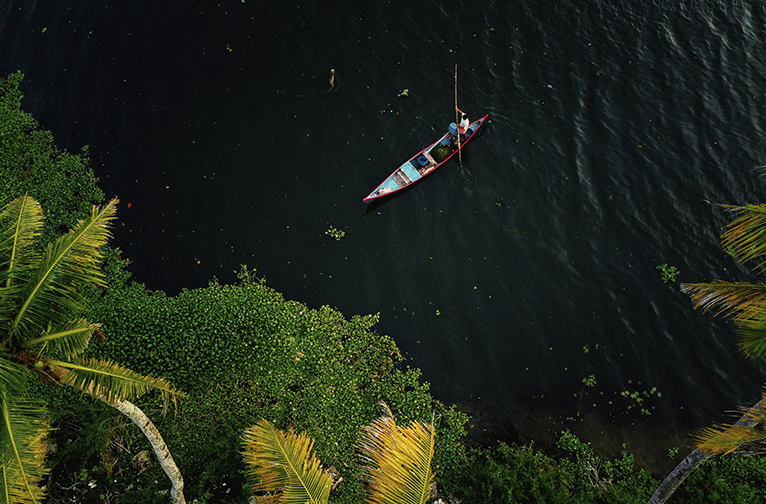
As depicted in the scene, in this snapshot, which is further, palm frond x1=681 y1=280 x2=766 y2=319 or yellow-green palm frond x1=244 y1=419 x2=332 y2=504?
palm frond x1=681 y1=280 x2=766 y2=319

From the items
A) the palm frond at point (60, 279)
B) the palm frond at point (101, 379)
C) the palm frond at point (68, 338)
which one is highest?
the palm frond at point (60, 279)

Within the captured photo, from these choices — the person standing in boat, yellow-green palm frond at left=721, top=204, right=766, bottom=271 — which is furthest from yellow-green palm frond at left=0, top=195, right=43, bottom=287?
the person standing in boat

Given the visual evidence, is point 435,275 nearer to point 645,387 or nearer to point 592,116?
point 645,387

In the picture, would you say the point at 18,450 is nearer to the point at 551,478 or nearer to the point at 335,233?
the point at 551,478

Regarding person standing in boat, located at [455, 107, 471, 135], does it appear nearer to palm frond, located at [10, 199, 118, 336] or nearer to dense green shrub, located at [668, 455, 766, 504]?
dense green shrub, located at [668, 455, 766, 504]

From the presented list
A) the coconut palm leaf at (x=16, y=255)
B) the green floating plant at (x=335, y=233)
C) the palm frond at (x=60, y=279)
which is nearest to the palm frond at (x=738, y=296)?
the palm frond at (x=60, y=279)

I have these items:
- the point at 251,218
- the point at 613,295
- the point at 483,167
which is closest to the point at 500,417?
the point at 613,295

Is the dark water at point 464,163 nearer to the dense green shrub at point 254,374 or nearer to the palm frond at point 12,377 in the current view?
the dense green shrub at point 254,374
